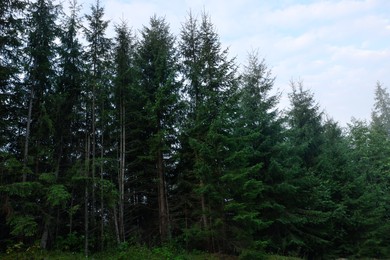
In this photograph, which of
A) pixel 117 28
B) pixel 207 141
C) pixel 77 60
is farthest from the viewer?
pixel 117 28

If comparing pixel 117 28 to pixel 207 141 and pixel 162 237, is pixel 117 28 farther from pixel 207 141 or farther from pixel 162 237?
pixel 162 237

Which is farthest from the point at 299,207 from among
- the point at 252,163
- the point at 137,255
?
the point at 137,255

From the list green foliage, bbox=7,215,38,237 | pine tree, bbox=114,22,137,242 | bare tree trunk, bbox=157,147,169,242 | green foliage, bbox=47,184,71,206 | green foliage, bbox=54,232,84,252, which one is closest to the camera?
green foliage, bbox=7,215,38,237

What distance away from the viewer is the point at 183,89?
18.8 meters

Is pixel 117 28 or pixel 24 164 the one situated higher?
pixel 117 28

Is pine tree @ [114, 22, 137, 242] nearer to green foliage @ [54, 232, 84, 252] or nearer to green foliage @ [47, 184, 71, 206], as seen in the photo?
green foliage @ [54, 232, 84, 252]

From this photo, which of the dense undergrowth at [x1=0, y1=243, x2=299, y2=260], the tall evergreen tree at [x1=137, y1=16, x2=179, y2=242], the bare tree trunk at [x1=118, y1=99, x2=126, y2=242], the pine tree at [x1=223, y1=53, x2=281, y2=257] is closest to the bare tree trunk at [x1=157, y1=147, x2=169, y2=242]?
the tall evergreen tree at [x1=137, y1=16, x2=179, y2=242]

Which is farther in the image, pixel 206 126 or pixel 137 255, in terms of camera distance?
pixel 206 126

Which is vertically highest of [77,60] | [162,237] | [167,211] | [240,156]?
[77,60]

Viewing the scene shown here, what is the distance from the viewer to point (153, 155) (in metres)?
17.7

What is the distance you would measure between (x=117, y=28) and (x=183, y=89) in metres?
5.93

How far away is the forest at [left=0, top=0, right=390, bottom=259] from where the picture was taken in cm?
1458

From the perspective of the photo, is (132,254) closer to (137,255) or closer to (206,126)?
(137,255)

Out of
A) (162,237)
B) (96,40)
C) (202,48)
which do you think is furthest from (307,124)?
(96,40)
